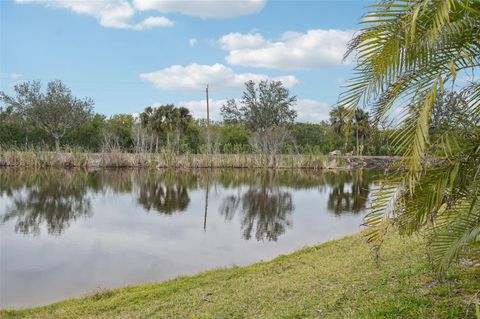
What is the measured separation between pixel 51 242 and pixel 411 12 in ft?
35.5

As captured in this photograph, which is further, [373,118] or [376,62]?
[373,118]

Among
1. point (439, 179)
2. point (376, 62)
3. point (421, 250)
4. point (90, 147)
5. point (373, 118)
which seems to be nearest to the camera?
point (376, 62)

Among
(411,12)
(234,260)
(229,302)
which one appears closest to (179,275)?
(234,260)

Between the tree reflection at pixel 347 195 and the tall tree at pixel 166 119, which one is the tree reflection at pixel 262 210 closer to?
the tree reflection at pixel 347 195

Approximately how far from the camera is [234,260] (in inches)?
393

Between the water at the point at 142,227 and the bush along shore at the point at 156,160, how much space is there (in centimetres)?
797

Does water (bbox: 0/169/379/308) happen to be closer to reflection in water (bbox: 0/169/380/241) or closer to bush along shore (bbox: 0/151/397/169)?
reflection in water (bbox: 0/169/380/241)

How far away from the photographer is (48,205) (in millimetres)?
16562

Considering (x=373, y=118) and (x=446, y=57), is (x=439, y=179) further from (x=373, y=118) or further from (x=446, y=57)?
(x=446, y=57)

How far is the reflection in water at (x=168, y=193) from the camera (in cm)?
1433

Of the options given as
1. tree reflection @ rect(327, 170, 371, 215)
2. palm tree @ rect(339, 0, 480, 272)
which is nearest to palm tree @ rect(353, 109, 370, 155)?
palm tree @ rect(339, 0, 480, 272)

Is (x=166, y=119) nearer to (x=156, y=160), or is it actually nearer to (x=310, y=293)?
(x=156, y=160)

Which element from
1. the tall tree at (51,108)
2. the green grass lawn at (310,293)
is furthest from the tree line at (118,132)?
the green grass lawn at (310,293)

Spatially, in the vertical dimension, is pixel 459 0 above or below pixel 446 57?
above
